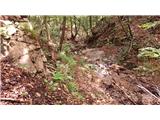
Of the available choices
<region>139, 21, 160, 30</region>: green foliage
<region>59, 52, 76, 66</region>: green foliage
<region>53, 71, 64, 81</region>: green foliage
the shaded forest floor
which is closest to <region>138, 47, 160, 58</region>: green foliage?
the shaded forest floor

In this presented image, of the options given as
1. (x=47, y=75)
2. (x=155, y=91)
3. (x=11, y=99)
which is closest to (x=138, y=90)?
(x=155, y=91)

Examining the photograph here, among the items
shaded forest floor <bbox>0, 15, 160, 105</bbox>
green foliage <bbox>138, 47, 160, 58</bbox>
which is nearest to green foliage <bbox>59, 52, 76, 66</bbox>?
shaded forest floor <bbox>0, 15, 160, 105</bbox>

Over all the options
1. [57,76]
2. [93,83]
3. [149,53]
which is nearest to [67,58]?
[57,76]

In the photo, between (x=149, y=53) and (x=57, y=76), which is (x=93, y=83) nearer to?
(x=57, y=76)

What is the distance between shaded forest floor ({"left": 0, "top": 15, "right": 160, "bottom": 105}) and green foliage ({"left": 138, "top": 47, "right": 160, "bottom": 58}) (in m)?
0.05

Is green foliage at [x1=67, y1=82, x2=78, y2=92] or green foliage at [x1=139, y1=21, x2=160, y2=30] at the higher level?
green foliage at [x1=139, y1=21, x2=160, y2=30]

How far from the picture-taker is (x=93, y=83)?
3.53 metres

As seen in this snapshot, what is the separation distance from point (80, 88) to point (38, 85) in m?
0.35

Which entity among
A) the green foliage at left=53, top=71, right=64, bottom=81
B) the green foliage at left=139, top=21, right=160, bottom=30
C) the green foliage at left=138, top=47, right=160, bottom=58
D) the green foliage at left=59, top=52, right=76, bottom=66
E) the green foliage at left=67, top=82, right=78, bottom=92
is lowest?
the green foliage at left=67, top=82, right=78, bottom=92

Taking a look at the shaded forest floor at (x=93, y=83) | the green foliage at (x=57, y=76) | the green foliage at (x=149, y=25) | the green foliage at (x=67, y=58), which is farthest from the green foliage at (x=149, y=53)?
the green foliage at (x=57, y=76)

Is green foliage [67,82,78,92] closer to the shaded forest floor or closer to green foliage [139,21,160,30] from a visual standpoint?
the shaded forest floor

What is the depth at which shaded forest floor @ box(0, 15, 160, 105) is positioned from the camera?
3.49m

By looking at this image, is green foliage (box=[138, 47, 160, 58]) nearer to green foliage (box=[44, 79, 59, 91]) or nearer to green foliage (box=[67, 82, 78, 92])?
green foliage (box=[67, 82, 78, 92])

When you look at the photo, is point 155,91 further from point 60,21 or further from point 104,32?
point 60,21
